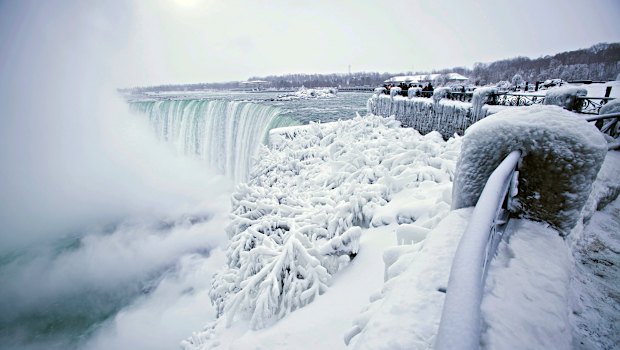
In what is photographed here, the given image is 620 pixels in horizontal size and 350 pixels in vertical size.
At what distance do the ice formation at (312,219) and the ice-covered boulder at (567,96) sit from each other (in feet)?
8.36

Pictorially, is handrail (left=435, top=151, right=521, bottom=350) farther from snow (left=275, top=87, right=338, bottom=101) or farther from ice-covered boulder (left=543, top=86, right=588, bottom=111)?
snow (left=275, top=87, right=338, bottom=101)

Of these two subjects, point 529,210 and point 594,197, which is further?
point 594,197

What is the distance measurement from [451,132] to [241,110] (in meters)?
18.8

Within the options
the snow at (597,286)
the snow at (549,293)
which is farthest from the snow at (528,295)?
the snow at (597,286)

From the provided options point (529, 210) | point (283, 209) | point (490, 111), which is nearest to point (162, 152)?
point (283, 209)

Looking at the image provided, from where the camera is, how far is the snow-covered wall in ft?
36.3

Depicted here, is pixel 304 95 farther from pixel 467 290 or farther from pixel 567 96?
pixel 467 290

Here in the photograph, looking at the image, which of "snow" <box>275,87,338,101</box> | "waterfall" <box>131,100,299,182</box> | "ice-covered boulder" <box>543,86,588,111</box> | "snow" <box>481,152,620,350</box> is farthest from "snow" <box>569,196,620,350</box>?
"snow" <box>275,87,338,101</box>

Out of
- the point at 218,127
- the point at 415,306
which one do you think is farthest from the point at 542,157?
the point at 218,127

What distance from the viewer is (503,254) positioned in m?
1.91

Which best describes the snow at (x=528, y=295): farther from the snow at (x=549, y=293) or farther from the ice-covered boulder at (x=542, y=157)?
the ice-covered boulder at (x=542, y=157)

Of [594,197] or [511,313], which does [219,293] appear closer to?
[511,313]

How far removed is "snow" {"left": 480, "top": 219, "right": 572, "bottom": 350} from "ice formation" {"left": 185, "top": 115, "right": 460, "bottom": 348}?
139 cm

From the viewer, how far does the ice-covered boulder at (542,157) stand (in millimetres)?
2121
